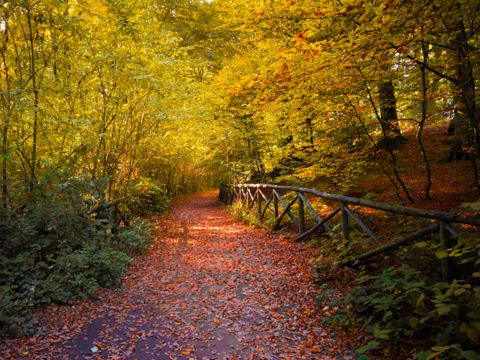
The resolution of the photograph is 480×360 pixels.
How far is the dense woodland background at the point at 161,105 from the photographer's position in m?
4.14

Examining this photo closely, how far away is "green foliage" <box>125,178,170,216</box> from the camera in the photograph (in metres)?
12.7

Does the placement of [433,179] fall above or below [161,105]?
below

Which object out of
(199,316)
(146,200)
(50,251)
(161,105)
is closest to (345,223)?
(199,316)

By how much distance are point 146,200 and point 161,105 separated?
6.80 m

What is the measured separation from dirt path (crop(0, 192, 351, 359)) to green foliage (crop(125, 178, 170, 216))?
17.4 ft

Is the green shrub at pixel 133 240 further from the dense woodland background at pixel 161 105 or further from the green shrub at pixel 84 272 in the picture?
the green shrub at pixel 84 272

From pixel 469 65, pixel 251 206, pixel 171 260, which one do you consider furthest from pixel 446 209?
pixel 251 206

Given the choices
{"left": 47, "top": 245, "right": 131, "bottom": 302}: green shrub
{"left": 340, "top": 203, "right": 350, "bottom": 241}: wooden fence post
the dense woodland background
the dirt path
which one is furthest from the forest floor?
{"left": 47, "top": 245, "right": 131, "bottom": 302}: green shrub

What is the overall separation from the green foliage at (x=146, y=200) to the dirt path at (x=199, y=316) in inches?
209

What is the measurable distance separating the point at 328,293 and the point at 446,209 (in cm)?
286

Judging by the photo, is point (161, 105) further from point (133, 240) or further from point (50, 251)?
point (50, 251)

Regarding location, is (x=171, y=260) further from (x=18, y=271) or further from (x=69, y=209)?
(x=18, y=271)

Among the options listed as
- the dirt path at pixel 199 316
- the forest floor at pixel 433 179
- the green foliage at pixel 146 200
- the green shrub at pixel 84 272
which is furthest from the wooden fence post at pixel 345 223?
the green foliage at pixel 146 200

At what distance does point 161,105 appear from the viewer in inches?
347
